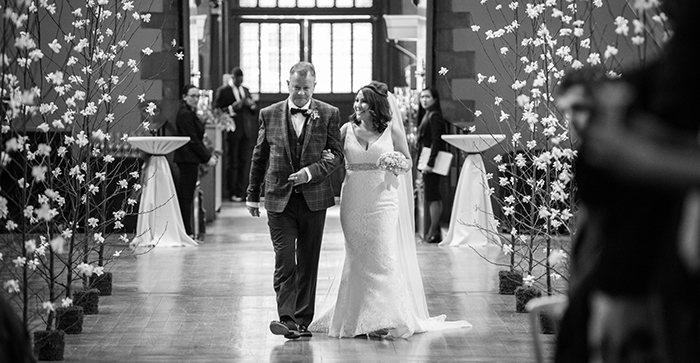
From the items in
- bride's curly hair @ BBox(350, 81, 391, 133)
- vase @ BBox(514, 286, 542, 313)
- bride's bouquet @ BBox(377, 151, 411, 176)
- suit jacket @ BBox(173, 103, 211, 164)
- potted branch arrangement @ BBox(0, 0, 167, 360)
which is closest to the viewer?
potted branch arrangement @ BBox(0, 0, 167, 360)

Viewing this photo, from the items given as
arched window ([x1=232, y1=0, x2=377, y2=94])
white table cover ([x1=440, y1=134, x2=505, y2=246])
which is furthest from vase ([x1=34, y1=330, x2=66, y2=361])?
arched window ([x1=232, y1=0, x2=377, y2=94])

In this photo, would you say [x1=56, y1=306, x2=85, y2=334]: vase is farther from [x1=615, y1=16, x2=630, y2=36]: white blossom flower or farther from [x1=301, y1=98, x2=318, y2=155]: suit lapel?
[x1=615, y1=16, x2=630, y2=36]: white blossom flower

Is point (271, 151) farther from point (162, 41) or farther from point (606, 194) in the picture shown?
point (162, 41)

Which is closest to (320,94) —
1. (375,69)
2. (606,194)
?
(375,69)

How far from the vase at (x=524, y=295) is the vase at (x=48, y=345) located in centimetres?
303

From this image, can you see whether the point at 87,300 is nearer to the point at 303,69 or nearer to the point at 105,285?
the point at 105,285

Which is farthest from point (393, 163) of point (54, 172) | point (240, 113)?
point (240, 113)

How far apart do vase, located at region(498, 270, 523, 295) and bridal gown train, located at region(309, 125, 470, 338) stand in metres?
1.38

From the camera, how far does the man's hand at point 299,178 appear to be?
604 centimetres

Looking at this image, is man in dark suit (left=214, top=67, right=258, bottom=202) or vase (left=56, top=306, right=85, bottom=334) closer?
vase (left=56, top=306, right=85, bottom=334)

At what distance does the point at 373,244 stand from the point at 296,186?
2.08ft

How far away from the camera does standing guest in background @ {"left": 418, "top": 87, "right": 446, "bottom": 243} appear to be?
1157 centimetres

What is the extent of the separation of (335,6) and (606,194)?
17896 millimetres

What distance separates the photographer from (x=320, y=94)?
19953 mm
